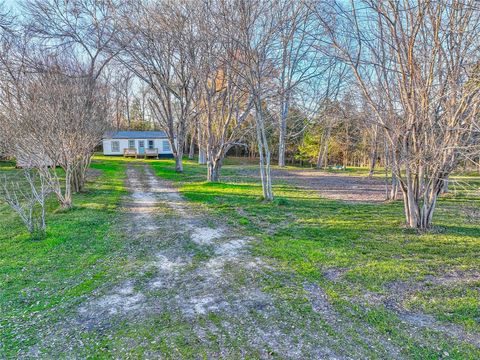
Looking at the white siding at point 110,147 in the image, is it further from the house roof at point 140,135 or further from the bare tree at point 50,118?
the bare tree at point 50,118

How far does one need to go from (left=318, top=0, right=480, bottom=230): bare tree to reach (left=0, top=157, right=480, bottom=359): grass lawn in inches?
30.8

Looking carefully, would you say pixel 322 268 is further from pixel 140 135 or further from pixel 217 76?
pixel 140 135

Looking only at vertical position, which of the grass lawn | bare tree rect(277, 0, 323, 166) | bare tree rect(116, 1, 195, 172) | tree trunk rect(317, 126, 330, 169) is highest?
bare tree rect(116, 1, 195, 172)

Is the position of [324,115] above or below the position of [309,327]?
above

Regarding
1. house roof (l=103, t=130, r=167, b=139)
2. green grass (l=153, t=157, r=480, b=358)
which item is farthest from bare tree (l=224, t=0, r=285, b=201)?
house roof (l=103, t=130, r=167, b=139)

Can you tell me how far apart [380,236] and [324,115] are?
3.01m

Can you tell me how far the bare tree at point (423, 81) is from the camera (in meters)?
5.41

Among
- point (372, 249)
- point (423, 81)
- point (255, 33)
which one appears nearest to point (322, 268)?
point (372, 249)

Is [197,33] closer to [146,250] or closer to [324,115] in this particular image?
[324,115]

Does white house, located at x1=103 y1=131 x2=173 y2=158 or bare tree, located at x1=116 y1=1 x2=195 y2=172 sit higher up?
bare tree, located at x1=116 y1=1 x2=195 y2=172

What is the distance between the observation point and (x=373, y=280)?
4.40 m

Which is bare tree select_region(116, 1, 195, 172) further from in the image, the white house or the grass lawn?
the white house

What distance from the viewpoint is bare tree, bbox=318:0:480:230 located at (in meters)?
5.41

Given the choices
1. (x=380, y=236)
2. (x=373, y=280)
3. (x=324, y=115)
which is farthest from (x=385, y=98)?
(x=373, y=280)
